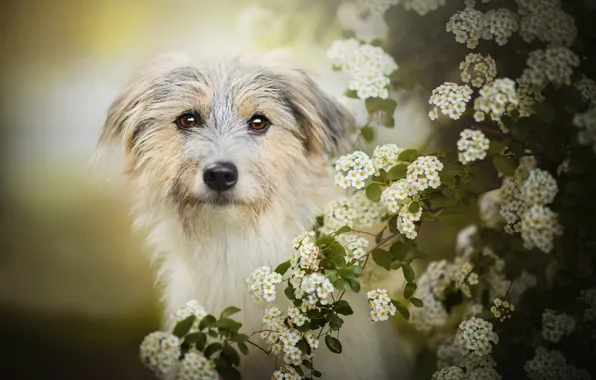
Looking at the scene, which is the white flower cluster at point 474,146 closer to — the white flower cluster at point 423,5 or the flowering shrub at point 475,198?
the flowering shrub at point 475,198

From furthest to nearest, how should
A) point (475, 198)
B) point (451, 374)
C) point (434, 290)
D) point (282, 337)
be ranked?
point (434, 290), point (475, 198), point (451, 374), point (282, 337)

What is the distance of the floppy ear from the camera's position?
1854 mm

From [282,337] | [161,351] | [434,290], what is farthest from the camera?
[434,290]

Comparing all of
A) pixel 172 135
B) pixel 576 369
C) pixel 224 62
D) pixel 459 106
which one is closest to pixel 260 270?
pixel 172 135

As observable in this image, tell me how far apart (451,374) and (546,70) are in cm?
100

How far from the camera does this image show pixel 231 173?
65.3 inches

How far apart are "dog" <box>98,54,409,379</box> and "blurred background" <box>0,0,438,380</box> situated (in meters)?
0.08

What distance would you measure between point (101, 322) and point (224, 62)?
0.97 metres

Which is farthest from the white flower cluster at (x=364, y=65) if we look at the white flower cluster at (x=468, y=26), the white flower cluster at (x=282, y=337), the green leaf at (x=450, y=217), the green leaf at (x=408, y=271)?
the white flower cluster at (x=282, y=337)

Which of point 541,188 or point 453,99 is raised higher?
point 453,99

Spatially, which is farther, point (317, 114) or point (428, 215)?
point (317, 114)

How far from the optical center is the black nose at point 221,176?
1.65 m

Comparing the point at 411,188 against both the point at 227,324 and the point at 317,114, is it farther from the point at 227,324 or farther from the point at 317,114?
the point at 227,324

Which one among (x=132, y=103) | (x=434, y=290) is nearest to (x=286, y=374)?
(x=434, y=290)
